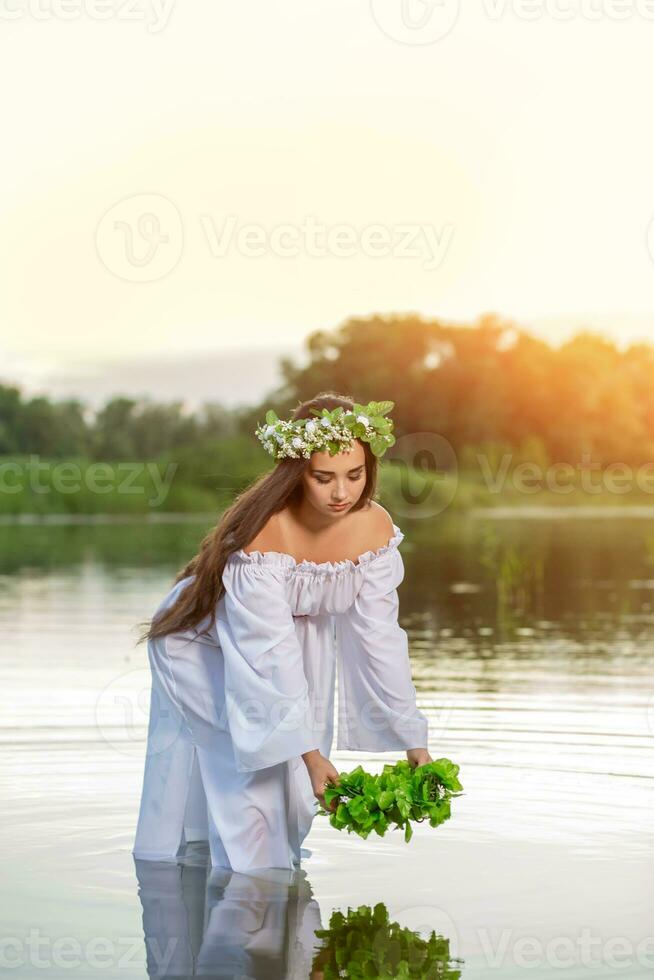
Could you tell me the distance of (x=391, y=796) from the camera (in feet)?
20.2

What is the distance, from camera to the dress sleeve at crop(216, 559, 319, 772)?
635cm

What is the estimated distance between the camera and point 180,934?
561 cm

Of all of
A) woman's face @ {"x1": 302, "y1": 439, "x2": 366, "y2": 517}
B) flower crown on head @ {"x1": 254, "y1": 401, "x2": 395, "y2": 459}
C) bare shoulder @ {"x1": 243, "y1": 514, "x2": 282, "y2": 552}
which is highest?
flower crown on head @ {"x1": 254, "y1": 401, "x2": 395, "y2": 459}

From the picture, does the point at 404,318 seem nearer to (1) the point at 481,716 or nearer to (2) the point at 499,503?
(2) the point at 499,503

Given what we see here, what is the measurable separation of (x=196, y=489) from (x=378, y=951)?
133ft

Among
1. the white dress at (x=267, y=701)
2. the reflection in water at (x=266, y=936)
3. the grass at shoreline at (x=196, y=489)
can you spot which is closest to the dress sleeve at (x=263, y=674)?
the white dress at (x=267, y=701)

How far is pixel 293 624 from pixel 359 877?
0.91 meters

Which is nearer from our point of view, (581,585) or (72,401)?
(581,585)

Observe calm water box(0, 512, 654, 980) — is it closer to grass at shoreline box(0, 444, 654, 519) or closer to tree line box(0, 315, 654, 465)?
grass at shoreline box(0, 444, 654, 519)

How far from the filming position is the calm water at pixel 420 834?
546 cm

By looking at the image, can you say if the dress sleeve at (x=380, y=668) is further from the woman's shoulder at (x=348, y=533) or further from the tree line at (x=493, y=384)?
the tree line at (x=493, y=384)

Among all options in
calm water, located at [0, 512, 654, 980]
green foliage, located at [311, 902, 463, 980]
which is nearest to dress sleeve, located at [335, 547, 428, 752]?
calm water, located at [0, 512, 654, 980]

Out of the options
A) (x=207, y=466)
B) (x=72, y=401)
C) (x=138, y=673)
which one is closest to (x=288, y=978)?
(x=138, y=673)

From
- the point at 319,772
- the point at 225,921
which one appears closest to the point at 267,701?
the point at 319,772
